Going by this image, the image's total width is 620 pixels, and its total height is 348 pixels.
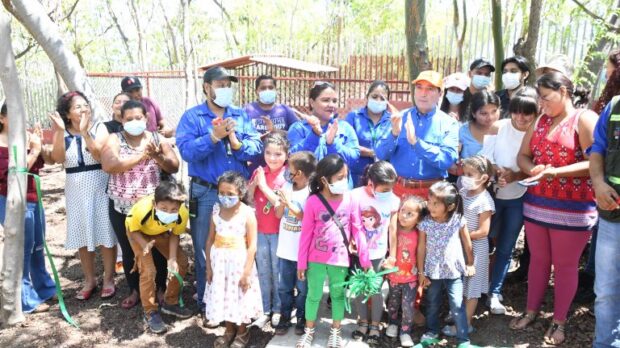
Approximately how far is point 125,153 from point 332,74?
872 centimetres

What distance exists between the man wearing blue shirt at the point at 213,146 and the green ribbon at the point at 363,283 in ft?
4.25

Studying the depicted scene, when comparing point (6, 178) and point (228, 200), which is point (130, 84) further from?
point (228, 200)

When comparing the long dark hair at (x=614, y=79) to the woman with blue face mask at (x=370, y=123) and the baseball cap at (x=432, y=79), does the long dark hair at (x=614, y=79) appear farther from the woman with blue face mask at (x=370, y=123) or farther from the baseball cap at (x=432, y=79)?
the woman with blue face mask at (x=370, y=123)

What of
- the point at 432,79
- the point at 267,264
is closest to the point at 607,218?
the point at 432,79

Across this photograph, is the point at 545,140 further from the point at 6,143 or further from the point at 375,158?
the point at 6,143

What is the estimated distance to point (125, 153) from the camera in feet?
13.4

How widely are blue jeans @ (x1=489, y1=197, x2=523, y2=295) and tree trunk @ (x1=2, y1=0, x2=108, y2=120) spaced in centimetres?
400

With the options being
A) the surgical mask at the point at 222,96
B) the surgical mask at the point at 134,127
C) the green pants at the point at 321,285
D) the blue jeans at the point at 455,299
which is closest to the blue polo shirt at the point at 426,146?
the blue jeans at the point at 455,299

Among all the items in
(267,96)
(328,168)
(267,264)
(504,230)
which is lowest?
(267,264)

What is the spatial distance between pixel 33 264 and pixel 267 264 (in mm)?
2282

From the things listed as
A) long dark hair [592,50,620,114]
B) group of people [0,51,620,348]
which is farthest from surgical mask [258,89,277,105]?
long dark hair [592,50,620,114]

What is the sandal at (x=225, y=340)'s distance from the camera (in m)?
3.79

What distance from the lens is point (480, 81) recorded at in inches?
183

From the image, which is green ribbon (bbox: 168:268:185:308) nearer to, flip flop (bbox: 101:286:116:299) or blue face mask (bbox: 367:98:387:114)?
Answer: flip flop (bbox: 101:286:116:299)
